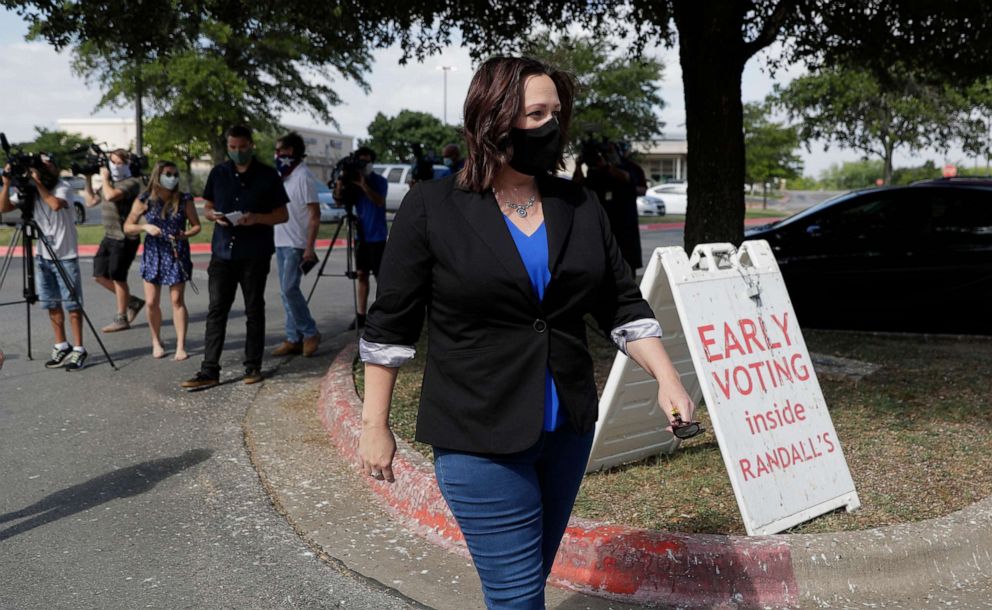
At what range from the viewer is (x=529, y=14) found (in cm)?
1011

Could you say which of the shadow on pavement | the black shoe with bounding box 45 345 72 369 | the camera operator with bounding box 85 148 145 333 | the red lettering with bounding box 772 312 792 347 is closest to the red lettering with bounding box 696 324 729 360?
the red lettering with bounding box 772 312 792 347

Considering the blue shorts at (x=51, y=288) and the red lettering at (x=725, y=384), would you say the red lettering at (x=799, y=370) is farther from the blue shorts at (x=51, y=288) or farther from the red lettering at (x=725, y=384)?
the blue shorts at (x=51, y=288)

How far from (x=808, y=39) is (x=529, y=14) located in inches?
120

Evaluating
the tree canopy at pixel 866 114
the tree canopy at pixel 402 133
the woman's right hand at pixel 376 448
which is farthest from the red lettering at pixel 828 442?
the tree canopy at pixel 402 133

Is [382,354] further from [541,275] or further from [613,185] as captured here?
[613,185]

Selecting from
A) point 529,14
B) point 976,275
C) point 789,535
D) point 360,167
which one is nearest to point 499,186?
point 789,535

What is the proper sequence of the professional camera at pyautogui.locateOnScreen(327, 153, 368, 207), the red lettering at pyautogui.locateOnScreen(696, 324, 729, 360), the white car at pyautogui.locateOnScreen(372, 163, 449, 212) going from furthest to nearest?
the white car at pyautogui.locateOnScreen(372, 163, 449, 212)
the professional camera at pyautogui.locateOnScreen(327, 153, 368, 207)
the red lettering at pyautogui.locateOnScreen(696, 324, 729, 360)

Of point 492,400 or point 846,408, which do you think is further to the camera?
point 846,408

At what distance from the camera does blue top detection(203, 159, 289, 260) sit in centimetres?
698

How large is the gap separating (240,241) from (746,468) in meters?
4.44

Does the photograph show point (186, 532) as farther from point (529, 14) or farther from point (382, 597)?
point (529, 14)

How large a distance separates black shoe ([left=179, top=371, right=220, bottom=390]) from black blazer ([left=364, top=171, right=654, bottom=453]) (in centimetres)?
485

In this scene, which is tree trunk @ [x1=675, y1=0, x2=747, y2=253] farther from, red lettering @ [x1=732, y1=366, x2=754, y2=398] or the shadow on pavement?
the shadow on pavement

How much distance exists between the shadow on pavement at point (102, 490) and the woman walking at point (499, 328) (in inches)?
109
